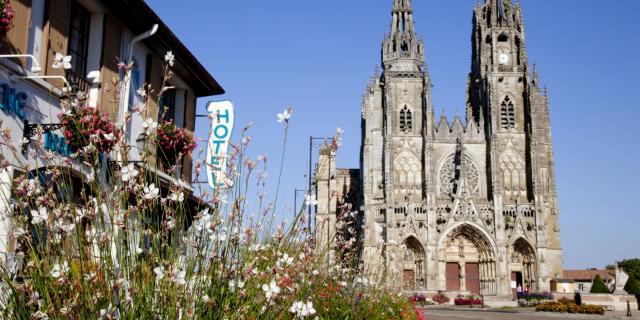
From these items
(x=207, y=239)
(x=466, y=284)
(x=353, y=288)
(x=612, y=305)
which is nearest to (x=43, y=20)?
(x=353, y=288)

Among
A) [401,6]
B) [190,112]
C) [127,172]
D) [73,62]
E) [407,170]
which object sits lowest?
[127,172]

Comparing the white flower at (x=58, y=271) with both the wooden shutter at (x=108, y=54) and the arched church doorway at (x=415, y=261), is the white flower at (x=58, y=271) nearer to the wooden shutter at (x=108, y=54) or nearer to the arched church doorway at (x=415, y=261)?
the wooden shutter at (x=108, y=54)

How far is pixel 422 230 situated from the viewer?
5316 centimetres

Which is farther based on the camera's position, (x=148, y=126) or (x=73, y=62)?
(x=73, y=62)

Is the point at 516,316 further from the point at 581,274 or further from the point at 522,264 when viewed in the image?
the point at 581,274

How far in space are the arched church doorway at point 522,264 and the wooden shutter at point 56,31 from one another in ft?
156

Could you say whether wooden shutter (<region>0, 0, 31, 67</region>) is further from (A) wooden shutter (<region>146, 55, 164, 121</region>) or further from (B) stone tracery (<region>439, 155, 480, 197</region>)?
(B) stone tracery (<region>439, 155, 480, 197</region>)

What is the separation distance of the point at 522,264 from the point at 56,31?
4871 cm

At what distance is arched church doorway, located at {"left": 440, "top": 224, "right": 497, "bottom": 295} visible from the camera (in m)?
53.4

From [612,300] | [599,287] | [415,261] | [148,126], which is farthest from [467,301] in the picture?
[148,126]

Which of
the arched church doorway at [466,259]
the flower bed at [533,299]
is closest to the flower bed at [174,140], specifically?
the flower bed at [533,299]

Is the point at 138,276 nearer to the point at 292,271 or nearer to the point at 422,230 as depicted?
the point at 292,271

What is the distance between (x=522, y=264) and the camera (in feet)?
175

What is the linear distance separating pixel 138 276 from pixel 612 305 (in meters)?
36.8
